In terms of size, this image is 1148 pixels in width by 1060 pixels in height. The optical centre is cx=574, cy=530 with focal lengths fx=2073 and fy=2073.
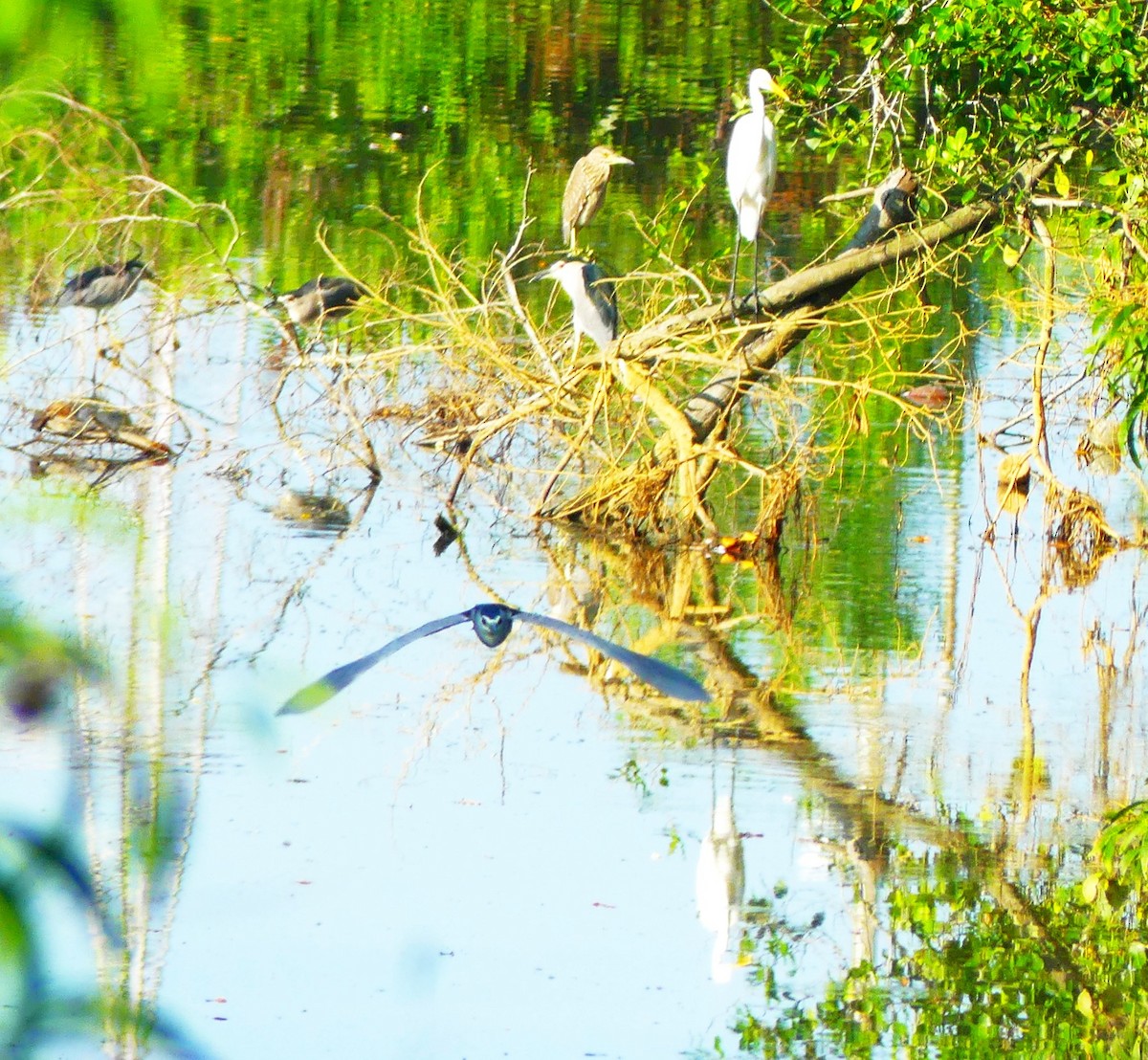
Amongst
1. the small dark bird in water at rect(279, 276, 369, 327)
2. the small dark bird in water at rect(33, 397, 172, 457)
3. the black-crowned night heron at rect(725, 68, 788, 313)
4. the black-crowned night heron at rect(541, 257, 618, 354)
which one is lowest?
the small dark bird in water at rect(33, 397, 172, 457)

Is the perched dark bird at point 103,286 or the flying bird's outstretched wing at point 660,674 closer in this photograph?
the flying bird's outstretched wing at point 660,674

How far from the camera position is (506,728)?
6.39m

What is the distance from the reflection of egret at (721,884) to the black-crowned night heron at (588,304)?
3317 mm

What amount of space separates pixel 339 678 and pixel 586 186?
7.35m

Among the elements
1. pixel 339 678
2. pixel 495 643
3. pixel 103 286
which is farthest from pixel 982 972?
pixel 103 286

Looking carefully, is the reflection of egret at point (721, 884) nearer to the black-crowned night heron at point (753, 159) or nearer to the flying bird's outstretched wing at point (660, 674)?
the flying bird's outstretched wing at point (660, 674)

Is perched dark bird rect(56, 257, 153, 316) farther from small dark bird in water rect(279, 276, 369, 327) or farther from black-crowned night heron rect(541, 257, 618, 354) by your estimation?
black-crowned night heron rect(541, 257, 618, 354)

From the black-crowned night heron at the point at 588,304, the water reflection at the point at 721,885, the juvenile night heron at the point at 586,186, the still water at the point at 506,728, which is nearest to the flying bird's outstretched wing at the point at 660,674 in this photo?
the still water at the point at 506,728

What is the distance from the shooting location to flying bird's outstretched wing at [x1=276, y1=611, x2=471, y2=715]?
69.4 inches

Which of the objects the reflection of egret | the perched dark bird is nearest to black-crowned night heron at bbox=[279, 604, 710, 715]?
the reflection of egret

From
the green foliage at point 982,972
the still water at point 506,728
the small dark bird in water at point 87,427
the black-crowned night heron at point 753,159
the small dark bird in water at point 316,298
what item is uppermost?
the black-crowned night heron at point 753,159

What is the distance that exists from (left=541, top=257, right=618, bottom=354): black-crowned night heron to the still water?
0.86 metres

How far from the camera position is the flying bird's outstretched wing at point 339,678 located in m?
1.76

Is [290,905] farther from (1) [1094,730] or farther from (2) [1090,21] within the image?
(2) [1090,21]
